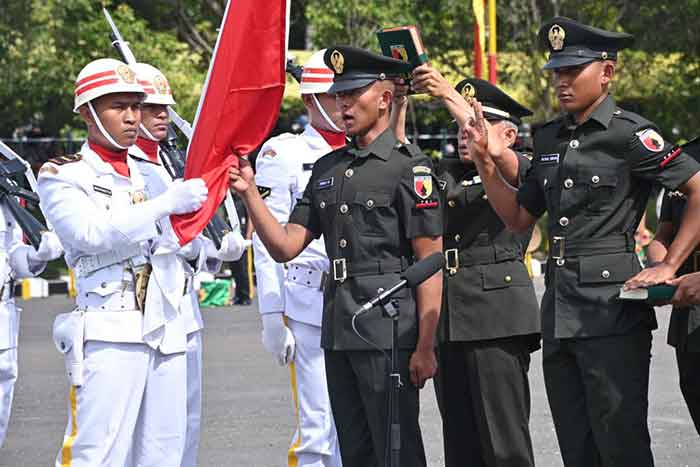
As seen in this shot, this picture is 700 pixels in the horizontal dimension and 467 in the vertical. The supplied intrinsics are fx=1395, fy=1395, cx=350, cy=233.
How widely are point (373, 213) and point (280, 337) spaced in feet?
4.73

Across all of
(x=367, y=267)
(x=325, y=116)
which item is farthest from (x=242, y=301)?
(x=367, y=267)

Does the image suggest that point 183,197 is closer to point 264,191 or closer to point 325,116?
point 264,191

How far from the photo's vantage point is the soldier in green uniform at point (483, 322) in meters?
6.57

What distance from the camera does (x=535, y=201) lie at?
603 cm

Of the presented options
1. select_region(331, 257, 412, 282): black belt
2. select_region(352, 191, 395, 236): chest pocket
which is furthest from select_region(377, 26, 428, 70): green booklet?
select_region(331, 257, 412, 282): black belt

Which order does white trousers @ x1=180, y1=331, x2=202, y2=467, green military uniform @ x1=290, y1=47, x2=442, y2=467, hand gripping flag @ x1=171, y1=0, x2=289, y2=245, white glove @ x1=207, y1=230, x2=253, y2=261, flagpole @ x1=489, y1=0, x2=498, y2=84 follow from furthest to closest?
flagpole @ x1=489, y1=0, x2=498, y2=84, white glove @ x1=207, y1=230, x2=253, y2=261, white trousers @ x1=180, y1=331, x2=202, y2=467, hand gripping flag @ x1=171, y1=0, x2=289, y2=245, green military uniform @ x1=290, y1=47, x2=442, y2=467

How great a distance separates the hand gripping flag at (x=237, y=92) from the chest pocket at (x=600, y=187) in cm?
137

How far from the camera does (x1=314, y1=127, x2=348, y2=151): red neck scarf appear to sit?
7328mm

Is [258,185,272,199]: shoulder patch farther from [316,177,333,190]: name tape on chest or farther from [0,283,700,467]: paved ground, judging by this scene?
[0,283,700,467]: paved ground

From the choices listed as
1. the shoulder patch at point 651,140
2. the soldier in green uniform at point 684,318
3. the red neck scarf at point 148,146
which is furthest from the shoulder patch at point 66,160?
the soldier in green uniform at point 684,318

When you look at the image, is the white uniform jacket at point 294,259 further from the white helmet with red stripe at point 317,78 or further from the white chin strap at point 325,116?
the white helmet with red stripe at point 317,78

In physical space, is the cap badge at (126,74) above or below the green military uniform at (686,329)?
above

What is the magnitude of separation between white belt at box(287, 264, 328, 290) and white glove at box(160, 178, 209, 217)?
1333mm

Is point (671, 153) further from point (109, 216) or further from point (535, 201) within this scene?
point (109, 216)
